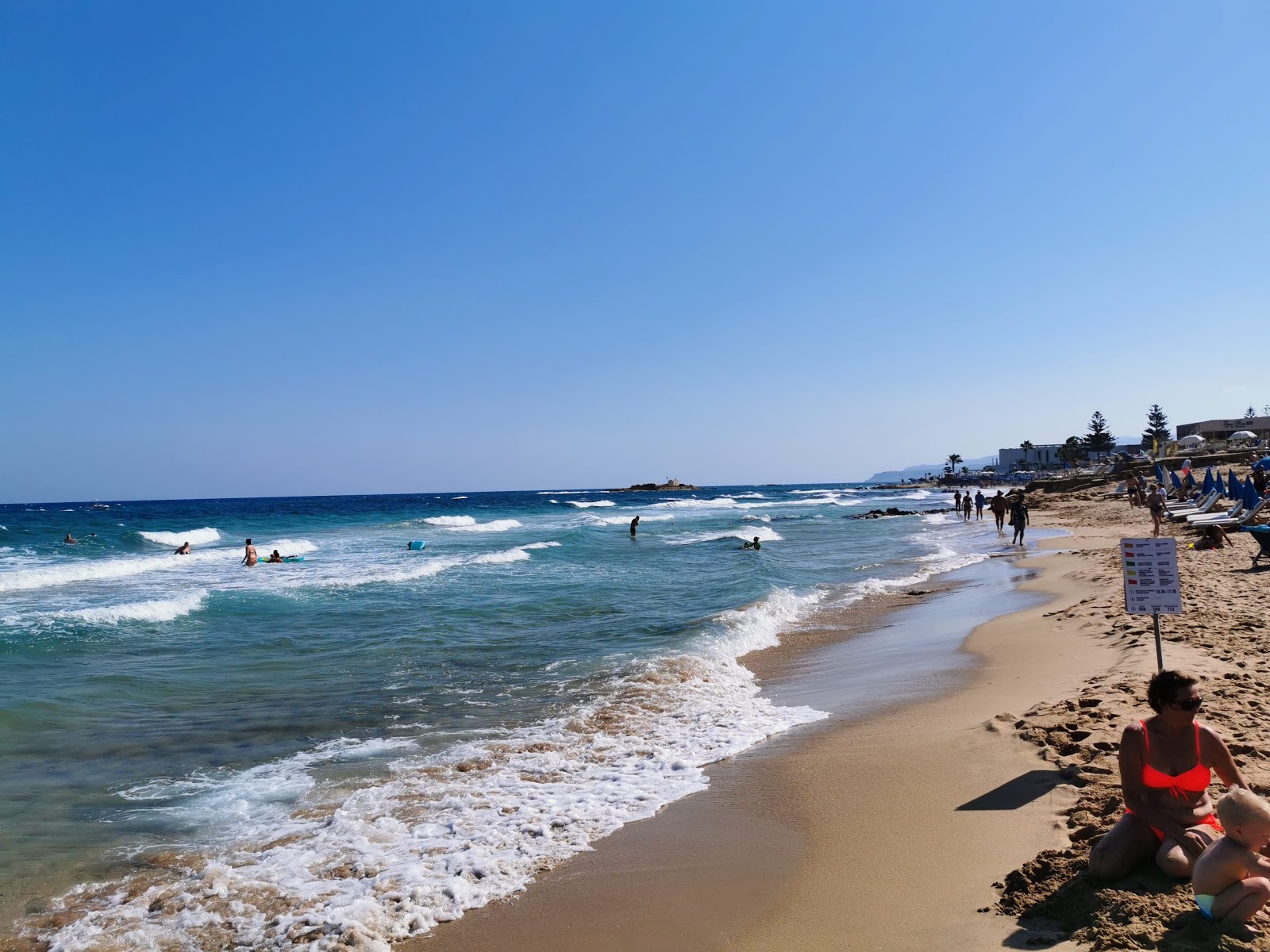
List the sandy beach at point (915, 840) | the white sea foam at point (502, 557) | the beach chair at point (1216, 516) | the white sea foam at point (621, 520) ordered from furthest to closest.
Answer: the white sea foam at point (621, 520), the white sea foam at point (502, 557), the beach chair at point (1216, 516), the sandy beach at point (915, 840)

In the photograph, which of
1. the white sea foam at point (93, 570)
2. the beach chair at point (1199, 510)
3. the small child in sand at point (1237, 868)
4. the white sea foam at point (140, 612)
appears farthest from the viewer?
the white sea foam at point (93, 570)

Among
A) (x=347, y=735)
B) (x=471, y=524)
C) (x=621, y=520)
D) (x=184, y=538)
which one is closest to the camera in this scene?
(x=347, y=735)

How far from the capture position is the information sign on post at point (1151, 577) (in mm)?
5715

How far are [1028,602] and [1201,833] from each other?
1096cm

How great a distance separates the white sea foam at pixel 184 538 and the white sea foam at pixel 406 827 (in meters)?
39.1

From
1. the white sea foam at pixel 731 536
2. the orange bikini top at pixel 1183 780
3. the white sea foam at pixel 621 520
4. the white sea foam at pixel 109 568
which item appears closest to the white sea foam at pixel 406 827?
the orange bikini top at pixel 1183 780

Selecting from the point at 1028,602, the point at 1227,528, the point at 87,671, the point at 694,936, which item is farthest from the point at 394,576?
the point at 1227,528

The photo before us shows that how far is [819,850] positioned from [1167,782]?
6.36 ft

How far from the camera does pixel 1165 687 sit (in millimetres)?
3742

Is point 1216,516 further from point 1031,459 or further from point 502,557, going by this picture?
point 1031,459

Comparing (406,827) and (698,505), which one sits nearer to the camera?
(406,827)

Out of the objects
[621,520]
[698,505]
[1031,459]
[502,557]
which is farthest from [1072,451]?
[502,557]

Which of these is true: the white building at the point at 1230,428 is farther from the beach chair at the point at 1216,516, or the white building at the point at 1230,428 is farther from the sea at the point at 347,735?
the sea at the point at 347,735

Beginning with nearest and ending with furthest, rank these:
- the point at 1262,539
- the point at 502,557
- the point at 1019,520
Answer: the point at 1262,539, the point at 1019,520, the point at 502,557
